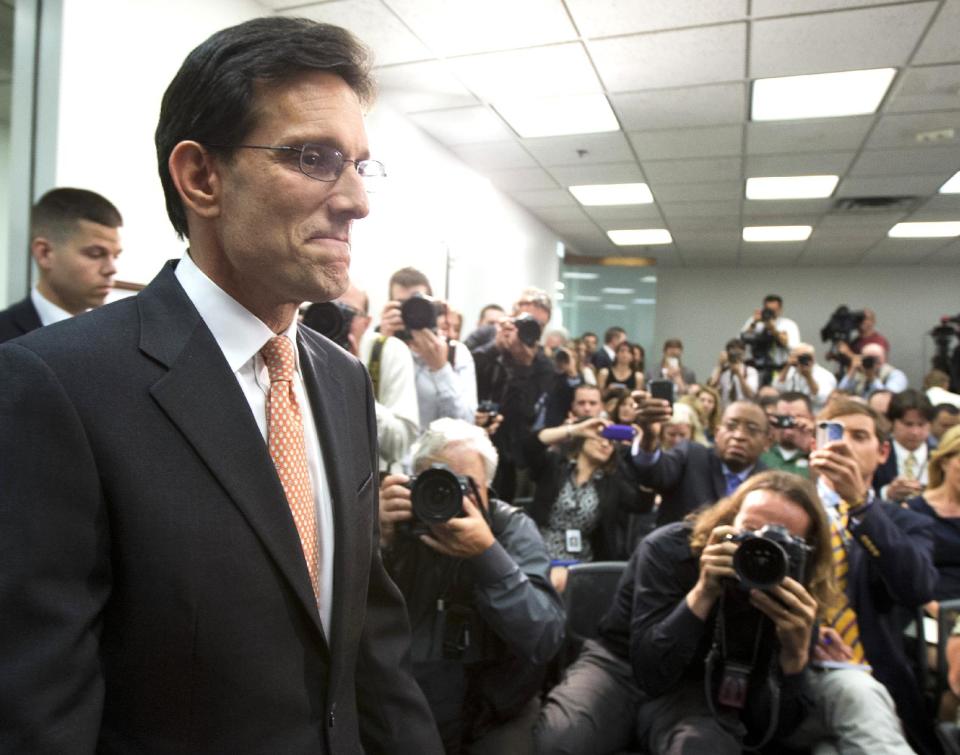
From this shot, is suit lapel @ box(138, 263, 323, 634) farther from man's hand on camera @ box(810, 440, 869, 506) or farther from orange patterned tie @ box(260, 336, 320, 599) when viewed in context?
man's hand on camera @ box(810, 440, 869, 506)

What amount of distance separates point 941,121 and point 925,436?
2071 millimetres

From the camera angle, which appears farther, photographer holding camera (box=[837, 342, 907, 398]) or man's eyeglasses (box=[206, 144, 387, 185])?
photographer holding camera (box=[837, 342, 907, 398])

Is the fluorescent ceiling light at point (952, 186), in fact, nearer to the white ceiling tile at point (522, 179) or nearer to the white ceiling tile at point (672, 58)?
the white ceiling tile at point (672, 58)

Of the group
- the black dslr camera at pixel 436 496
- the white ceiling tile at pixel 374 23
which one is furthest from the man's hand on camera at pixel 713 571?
the white ceiling tile at pixel 374 23

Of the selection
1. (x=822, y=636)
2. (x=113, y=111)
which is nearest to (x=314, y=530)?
(x=822, y=636)

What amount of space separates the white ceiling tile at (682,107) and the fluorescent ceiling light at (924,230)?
165 inches

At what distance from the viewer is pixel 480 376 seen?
347 centimetres

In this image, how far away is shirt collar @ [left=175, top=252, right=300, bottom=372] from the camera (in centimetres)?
70

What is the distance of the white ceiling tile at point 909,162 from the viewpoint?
4914 mm

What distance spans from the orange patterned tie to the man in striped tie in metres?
1.54

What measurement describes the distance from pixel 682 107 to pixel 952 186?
3181mm

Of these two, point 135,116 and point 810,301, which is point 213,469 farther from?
point 810,301

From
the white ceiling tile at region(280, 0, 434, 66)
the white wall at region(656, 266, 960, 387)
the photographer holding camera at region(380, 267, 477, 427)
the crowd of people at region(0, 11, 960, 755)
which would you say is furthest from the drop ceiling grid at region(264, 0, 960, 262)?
the white wall at region(656, 266, 960, 387)

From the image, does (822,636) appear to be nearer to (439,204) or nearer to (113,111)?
(113,111)
